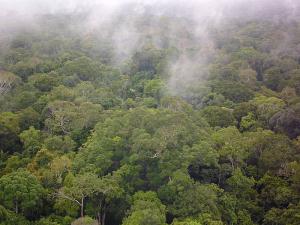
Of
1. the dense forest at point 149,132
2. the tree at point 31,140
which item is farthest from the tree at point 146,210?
the tree at point 31,140

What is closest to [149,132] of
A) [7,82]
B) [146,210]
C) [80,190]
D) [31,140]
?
[80,190]

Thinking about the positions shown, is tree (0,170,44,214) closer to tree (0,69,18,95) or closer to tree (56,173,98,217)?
tree (56,173,98,217)

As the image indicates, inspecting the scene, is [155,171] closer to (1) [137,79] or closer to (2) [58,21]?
(1) [137,79]

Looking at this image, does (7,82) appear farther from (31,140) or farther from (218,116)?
(218,116)

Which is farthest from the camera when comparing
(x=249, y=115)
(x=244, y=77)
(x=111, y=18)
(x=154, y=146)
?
(x=111, y=18)

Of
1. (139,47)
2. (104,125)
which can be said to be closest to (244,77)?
(139,47)

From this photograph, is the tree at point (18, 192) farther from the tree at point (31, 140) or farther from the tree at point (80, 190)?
the tree at point (31, 140)
